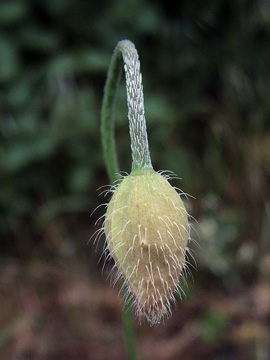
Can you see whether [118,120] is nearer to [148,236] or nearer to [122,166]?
[122,166]

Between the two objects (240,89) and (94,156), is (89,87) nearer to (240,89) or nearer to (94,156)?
(94,156)

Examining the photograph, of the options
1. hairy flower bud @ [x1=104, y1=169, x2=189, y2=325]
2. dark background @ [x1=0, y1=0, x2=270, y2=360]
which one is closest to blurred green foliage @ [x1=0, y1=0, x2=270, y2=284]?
dark background @ [x1=0, y1=0, x2=270, y2=360]

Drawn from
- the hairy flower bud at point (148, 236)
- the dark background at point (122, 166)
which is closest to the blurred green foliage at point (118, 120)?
the dark background at point (122, 166)

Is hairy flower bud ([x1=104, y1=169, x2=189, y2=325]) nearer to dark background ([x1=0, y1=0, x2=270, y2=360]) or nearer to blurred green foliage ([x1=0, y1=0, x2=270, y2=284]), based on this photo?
dark background ([x1=0, y1=0, x2=270, y2=360])

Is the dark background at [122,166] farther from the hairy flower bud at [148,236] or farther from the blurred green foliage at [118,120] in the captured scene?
the hairy flower bud at [148,236]

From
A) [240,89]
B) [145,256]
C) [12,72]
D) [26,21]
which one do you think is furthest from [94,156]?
[145,256]

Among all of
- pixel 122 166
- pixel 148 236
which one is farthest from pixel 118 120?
pixel 148 236
